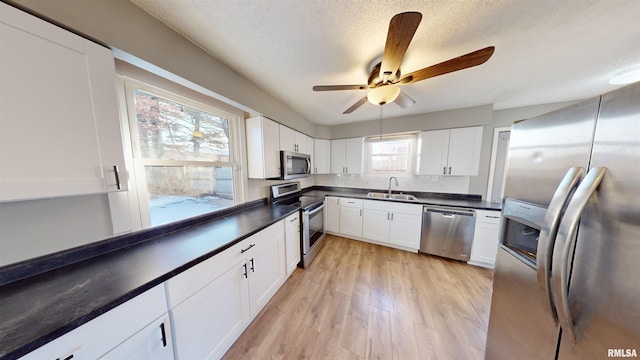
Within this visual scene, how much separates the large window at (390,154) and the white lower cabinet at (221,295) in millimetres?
2349

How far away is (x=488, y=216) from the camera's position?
2.26 metres

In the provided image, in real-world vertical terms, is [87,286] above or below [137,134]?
below

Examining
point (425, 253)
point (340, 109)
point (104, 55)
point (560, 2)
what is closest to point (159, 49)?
point (104, 55)

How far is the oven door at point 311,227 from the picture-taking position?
7.39 ft

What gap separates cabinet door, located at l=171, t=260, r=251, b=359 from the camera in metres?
0.98

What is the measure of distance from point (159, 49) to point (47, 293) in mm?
1399

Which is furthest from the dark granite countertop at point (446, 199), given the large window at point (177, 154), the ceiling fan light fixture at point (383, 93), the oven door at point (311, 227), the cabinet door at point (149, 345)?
the cabinet door at point (149, 345)

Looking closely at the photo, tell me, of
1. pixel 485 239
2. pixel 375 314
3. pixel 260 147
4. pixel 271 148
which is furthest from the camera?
pixel 485 239

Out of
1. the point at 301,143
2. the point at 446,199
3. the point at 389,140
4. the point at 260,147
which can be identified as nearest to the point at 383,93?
the point at 260,147

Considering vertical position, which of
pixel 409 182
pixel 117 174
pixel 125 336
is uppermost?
pixel 117 174

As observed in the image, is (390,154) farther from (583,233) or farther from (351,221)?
(583,233)

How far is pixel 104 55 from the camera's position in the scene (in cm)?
88

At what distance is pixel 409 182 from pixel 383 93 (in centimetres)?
208

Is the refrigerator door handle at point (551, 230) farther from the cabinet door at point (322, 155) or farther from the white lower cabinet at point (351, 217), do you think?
the cabinet door at point (322, 155)
